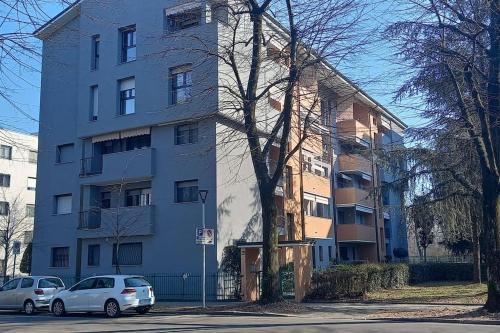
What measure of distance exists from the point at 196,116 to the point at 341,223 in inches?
805

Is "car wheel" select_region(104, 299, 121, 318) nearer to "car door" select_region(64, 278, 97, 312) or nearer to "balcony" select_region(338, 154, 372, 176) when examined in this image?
"car door" select_region(64, 278, 97, 312)

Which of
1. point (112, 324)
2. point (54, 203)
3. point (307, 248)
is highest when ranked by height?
point (54, 203)

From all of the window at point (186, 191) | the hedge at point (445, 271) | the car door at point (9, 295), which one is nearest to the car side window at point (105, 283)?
the car door at point (9, 295)

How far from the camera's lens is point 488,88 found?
59.4 ft

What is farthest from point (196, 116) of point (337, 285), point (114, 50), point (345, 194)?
point (345, 194)

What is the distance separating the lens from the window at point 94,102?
3338cm

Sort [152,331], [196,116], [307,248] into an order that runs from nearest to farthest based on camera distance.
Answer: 1. [152,331]
2. [307,248]
3. [196,116]

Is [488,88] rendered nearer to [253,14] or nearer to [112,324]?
[253,14]

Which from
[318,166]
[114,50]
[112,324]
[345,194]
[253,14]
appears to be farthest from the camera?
[345,194]

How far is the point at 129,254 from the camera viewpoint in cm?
3073

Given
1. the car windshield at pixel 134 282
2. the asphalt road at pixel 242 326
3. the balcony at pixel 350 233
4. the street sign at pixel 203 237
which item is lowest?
the asphalt road at pixel 242 326

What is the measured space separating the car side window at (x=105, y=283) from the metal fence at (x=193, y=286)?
6.93 m

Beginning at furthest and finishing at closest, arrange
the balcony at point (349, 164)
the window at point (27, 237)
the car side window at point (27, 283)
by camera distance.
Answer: the window at point (27, 237) → the balcony at point (349, 164) → the car side window at point (27, 283)

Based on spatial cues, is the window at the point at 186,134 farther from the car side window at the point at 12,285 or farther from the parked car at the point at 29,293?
the car side window at the point at 12,285
